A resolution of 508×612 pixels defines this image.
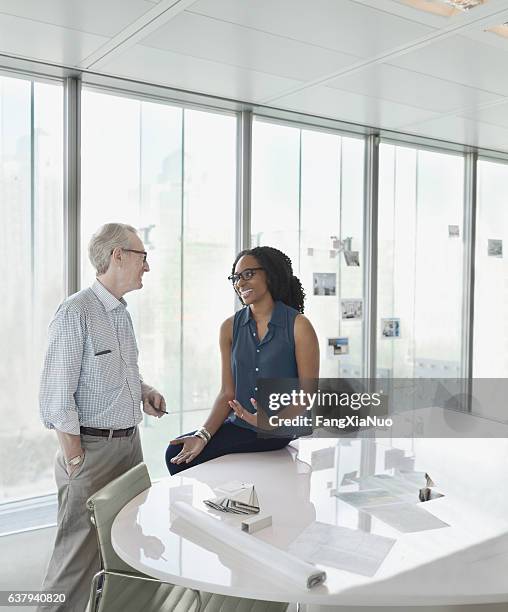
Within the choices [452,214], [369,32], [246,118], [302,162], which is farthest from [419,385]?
[369,32]

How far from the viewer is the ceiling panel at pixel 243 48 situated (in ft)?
9.25

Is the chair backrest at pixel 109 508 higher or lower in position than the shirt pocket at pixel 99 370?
lower

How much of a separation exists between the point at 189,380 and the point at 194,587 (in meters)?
2.61

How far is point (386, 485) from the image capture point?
2.18 m

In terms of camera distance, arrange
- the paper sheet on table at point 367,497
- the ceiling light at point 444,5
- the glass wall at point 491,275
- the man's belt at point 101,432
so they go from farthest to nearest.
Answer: the glass wall at point 491,275, the ceiling light at point 444,5, the man's belt at point 101,432, the paper sheet on table at point 367,497

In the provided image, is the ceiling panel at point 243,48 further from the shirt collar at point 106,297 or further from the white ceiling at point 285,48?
the shirt collar at point 106,297

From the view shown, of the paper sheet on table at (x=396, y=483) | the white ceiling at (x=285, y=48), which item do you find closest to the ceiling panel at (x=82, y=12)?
the white ceiling at (x=285, y=48)

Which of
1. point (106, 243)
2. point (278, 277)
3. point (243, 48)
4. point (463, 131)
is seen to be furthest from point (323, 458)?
point (463, 131)

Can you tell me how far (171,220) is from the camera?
396 cm

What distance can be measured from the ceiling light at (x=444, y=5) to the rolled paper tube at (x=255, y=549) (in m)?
2.15

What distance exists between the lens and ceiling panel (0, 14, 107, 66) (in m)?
2.79

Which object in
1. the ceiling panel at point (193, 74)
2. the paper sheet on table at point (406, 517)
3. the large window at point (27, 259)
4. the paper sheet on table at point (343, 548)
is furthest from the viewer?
the large window at point (27, 259)

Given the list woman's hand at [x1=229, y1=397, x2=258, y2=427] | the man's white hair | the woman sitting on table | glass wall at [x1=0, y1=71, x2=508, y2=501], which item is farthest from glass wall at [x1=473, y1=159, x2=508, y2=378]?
the man's white hair

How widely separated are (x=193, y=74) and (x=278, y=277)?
1331 mm
